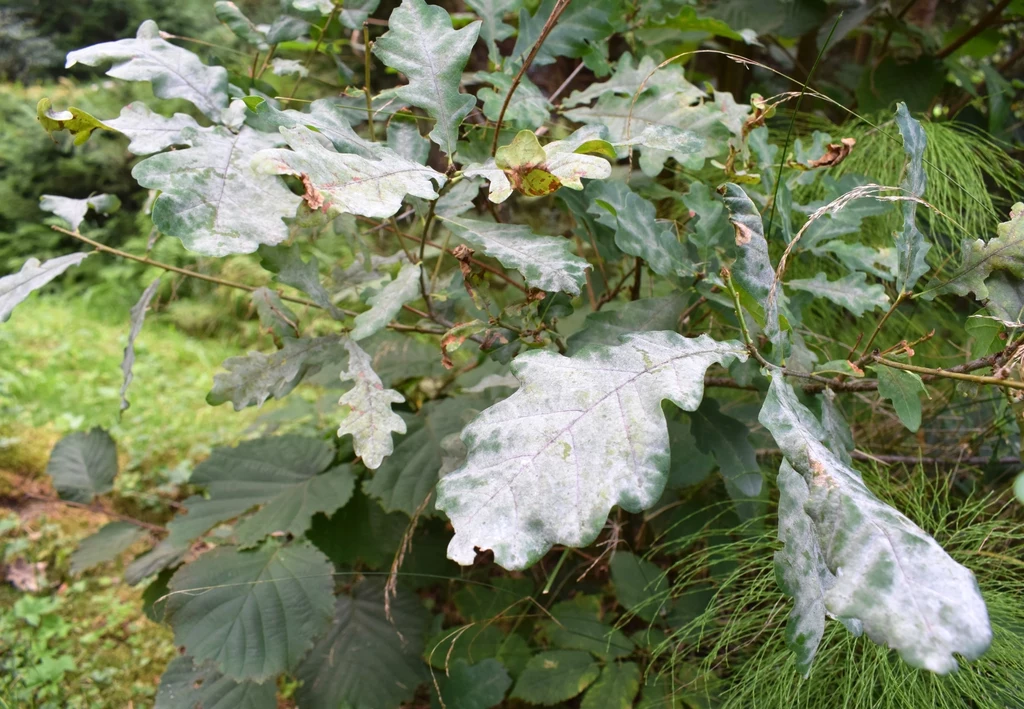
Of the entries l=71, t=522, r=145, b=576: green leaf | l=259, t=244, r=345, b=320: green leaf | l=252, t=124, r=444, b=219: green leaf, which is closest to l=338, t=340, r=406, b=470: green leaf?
l=259, t=244, r=345, b=320: green leaf

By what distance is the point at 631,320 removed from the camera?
2.31 ft

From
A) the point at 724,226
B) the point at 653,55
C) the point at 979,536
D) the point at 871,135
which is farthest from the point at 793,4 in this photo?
the point at 979,536

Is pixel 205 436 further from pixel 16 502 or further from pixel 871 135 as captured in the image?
pixel 871 135

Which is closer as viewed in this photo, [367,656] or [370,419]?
[370,419]

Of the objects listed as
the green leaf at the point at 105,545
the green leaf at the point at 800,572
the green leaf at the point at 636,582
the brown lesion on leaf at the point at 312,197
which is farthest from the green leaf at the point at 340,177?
the green leaf at the point at 105,545

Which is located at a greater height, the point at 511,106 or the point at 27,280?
the point at 511,106

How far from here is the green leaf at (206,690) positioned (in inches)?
35.7

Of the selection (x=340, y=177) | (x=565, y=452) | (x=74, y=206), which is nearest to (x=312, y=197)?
(x=340, y=177)

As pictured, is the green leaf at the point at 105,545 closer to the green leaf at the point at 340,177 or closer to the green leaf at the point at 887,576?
the green leaf at the point at 340,177

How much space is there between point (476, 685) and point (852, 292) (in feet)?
2.23

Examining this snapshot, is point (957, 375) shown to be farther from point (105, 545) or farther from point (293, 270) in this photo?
point (105, 545)

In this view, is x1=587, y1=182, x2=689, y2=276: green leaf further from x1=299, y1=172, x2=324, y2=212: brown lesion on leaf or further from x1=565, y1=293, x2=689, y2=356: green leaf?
x1=299, y1=172, x2=324, y2=212: brown lesion on leaf

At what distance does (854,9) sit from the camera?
1340 mm

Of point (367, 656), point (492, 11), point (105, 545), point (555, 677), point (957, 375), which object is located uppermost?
Answer: point (492, 11)
